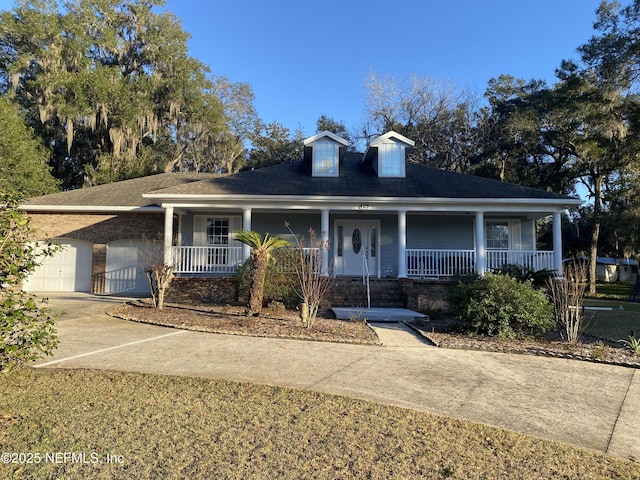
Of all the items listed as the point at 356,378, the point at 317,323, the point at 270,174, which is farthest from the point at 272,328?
the point at 270,174

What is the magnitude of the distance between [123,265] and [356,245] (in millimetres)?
8951

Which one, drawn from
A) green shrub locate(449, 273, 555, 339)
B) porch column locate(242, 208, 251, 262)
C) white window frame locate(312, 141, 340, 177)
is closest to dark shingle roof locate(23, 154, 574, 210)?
white window frame locate(312, 141, 340, 177)

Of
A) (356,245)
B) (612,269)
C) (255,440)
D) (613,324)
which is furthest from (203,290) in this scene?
(612,269)

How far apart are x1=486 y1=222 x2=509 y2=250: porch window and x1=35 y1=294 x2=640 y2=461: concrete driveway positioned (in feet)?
31.3

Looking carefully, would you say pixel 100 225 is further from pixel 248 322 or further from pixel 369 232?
pixel 369 232

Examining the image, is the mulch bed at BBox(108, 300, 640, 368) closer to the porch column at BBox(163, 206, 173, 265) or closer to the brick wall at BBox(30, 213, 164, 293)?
the porch column at BBox(163, 206, 173, 265)

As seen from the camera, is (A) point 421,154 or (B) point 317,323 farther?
(A) point 421,154

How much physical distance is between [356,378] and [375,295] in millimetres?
7411

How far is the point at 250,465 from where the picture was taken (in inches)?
113

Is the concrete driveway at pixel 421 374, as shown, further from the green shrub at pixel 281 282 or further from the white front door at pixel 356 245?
the white front door at pixel 356 245

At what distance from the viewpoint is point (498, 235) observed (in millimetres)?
15680

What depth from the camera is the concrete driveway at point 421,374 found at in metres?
4.02

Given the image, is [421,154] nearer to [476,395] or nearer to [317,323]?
[317,323]

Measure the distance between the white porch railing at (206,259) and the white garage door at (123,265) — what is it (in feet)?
8.73
